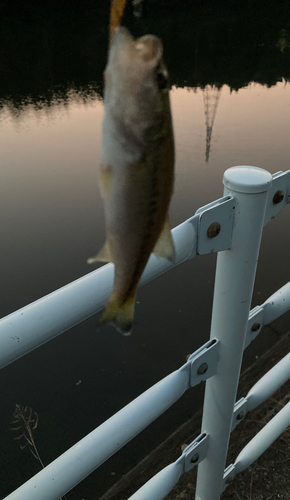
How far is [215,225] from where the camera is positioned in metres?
0.94

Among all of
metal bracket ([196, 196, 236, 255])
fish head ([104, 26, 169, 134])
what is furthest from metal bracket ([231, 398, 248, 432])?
fish head ([104, 26, 169, 134])

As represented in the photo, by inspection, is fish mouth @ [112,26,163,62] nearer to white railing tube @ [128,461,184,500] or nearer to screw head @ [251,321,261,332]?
screw head @ [251,321,261,332]

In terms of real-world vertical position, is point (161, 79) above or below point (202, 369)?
above

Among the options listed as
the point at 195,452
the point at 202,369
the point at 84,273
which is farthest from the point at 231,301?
the point at 84,273

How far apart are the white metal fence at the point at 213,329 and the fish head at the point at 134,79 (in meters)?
0.52

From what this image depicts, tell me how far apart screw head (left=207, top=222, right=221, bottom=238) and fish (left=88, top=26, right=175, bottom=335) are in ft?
2.13

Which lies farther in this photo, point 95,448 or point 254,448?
point 254,448

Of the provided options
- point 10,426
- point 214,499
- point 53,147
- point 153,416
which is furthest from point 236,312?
point 53,147

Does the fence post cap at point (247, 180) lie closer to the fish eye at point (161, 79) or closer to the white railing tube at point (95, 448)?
the white railing tube at point (95, 448)

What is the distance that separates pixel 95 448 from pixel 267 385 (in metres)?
0.76

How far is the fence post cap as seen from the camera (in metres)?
0.94

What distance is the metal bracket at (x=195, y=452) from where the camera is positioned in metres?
1.32

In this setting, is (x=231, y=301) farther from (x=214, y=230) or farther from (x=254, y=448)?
(x=254, y=448)

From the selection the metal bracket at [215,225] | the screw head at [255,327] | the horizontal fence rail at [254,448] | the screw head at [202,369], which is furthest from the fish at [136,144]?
the horizontal fence rail at [254,448]
